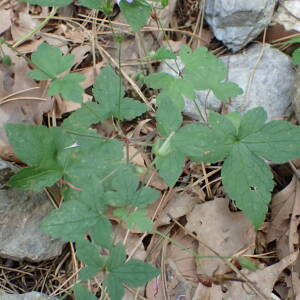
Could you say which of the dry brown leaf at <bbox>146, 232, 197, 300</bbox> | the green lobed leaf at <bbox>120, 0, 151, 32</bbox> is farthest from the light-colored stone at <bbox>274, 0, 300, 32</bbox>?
the dry brown leaf at <bbox>146, 232, 197, 300</bbox>

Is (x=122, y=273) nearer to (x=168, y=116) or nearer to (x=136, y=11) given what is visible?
(x=168, y=116)

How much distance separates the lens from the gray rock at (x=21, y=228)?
186 centimetres

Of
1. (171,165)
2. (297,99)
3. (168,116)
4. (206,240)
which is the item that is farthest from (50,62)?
(297,99)

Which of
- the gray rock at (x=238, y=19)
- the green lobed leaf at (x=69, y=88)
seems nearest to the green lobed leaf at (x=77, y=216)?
the green lobed leaf at (x=69, y=88)

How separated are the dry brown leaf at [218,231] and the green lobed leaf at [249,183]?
155 mm

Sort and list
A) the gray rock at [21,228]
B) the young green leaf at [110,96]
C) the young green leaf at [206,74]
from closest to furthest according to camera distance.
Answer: the gray rock at [21,228], the young green leaf at [110,96], the young green leaf at [206,74]

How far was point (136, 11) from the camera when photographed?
2010 mm

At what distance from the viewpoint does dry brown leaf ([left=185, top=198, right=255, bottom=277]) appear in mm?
1867

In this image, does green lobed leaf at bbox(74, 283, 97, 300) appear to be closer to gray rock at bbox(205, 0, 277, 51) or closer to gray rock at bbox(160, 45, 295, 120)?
gray rock at bbox(160, 45, 295, 120)

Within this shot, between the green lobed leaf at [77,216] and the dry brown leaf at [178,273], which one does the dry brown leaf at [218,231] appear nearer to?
the dry brown leaf at [178,273]

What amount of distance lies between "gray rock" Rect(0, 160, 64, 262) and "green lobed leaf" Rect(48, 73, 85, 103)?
1.37ft

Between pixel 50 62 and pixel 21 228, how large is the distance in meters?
0.74

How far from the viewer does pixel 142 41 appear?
2.42m

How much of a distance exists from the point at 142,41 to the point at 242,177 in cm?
106
